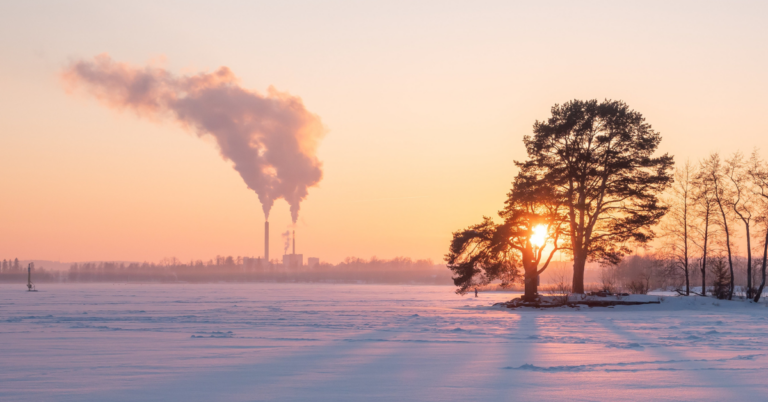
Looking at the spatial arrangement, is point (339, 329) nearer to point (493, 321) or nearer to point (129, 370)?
point (493, 321)

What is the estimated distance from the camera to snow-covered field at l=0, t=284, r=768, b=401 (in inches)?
405

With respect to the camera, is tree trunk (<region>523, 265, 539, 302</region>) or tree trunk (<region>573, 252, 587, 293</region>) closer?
tree trunk (<region>523, 265, 539, 302</region>)

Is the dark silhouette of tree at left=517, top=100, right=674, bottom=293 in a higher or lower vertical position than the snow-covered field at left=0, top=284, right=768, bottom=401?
higher

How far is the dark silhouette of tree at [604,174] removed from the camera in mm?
40125

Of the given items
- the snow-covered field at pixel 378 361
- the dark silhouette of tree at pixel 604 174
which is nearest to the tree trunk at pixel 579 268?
the dark silhouette of tree at pixel 604 174

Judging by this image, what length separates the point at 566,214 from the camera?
40219mm

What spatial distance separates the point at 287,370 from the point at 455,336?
356 inches

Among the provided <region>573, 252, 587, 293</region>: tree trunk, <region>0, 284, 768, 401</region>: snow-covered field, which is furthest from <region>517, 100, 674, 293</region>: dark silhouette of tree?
<region>0, 284, 768, 401</region>: snow-covered field

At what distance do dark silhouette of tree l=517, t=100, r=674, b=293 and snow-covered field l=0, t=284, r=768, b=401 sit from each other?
14954 millimetres

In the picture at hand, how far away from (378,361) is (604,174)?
30.1 m

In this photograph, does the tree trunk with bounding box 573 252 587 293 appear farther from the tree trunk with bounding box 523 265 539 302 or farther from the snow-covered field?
the snow-covered field

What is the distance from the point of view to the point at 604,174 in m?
40.0

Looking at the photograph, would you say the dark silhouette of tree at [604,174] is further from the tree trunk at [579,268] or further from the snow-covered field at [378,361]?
the snow-covered field at [378,361]

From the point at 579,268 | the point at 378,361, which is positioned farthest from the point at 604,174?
the point at 378,361
